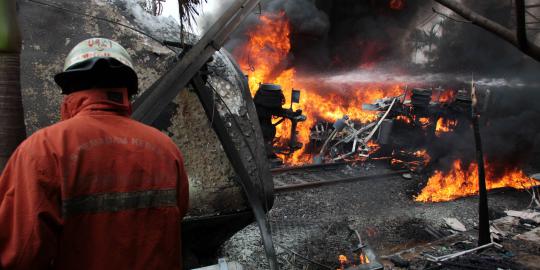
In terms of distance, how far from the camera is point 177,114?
3.44 m

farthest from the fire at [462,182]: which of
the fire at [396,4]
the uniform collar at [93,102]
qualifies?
the fire at [396,4]

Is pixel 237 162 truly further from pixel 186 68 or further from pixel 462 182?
pixel 462 182

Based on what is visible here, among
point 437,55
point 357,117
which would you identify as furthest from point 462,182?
point 437,55

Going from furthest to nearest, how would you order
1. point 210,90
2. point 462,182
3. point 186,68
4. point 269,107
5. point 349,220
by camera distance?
1. point 269,107
2. point 462,182
3. point 349,220
4. point 210,90
5. point 186,68

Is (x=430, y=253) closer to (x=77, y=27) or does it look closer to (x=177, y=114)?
(x=177, y=114)

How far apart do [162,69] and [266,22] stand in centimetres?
1727

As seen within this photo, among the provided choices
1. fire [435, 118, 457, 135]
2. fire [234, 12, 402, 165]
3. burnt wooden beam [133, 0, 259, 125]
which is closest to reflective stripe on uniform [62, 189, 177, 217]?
burnt wooden beam [133, 0, 259, 125]

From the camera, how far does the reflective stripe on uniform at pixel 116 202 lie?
4.92 feet

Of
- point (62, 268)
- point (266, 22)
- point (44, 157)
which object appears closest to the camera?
point (44, 157)

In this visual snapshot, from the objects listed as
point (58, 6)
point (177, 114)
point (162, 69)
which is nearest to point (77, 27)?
point (58, 6)

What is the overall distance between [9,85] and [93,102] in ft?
1.86

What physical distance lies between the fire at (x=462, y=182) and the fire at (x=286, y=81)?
224 inches

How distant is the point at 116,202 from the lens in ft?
5.24

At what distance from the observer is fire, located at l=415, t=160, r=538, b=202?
10297 millimetres
